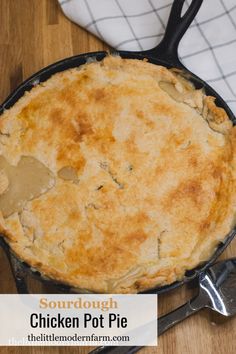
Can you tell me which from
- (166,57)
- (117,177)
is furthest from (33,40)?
(117,177)

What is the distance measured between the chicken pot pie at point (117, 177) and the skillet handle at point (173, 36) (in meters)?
0.05

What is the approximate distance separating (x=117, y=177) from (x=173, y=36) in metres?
0.40

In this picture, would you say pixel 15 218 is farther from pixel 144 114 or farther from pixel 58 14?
pixel 58 14

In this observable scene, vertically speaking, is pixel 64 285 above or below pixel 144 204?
below

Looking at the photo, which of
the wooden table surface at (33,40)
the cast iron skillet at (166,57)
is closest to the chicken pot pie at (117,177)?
the cast iron skillet at (166,57)

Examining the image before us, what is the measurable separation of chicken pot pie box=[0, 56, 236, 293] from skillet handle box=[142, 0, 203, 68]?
0.05 meters

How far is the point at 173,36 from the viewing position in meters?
1.42

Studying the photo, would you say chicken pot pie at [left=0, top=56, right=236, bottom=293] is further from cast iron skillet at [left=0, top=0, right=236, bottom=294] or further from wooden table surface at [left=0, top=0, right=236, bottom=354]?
wooden table surface at [left=0, top=0, right=236, bottom=354]

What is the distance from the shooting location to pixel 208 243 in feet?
4.28

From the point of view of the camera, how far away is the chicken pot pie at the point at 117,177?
129cm

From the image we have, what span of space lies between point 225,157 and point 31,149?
0.47 metres

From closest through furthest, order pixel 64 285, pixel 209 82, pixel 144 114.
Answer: pixel 64 285
pixel 144 114
pixel 209 82

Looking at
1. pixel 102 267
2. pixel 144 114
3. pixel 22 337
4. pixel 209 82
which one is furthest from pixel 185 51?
pixel 22 337

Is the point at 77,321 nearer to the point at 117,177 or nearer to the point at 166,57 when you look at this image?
the point at 117,177
